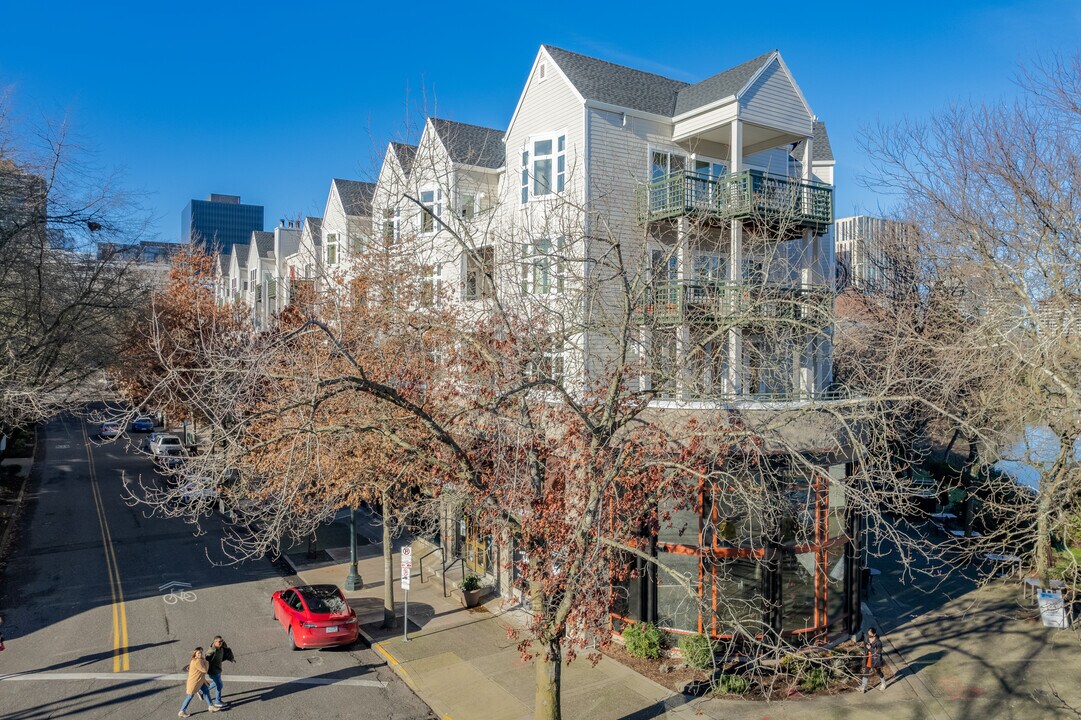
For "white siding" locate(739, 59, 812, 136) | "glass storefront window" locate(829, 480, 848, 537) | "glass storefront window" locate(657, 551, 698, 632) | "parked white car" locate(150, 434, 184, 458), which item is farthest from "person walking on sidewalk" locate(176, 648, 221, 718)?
"parked white car" locate(150, 434, 184, 458)

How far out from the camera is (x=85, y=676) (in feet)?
46.6

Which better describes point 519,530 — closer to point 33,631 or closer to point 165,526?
point 33,631

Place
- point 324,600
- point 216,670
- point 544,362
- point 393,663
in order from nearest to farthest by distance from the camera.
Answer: point 544,362 < point 216,670 < point 393,663 < point 324,600

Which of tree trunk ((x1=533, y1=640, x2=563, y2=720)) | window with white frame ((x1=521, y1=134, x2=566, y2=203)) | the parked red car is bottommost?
the parked red car

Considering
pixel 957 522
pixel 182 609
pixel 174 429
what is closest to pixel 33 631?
pixel 182 609

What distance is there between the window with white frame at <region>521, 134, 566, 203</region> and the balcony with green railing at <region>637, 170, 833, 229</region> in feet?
7.04

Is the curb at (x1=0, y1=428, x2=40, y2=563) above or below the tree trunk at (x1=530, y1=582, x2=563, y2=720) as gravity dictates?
below

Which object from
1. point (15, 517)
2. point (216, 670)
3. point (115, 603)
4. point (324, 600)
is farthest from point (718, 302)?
point (15, 517)

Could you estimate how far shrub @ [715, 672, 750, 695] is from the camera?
14.0 metres

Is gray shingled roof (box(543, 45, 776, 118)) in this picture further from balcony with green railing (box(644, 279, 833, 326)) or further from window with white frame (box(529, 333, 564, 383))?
window with white frame (box(529, 333, 564, 383))

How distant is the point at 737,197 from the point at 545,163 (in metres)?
5.05

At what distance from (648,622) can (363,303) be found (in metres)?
11.0

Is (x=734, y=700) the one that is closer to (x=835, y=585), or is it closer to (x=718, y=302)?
(x=835, y=585)

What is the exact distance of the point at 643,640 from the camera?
15.4 meters
